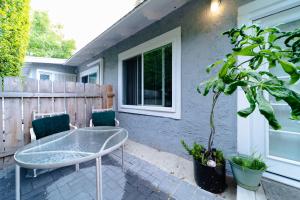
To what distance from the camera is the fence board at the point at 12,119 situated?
7.31ft

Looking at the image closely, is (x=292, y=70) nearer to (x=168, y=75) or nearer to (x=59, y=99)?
(x=168, y=75)

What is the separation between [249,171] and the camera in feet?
4.94

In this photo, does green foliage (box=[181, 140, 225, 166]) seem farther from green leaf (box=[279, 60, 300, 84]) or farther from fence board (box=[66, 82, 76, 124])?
fence board (box=[66, 82, 76, 124])

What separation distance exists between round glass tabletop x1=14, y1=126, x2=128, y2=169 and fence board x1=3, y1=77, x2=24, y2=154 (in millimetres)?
1111

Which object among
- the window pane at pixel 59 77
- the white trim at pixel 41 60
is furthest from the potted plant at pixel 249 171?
the window pane at pixel 59 77

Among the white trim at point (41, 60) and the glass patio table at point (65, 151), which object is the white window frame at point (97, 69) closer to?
the white trim at point (41, 60)

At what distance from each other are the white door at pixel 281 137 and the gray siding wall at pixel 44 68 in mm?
7957

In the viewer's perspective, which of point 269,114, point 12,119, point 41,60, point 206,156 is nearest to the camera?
point 269,114

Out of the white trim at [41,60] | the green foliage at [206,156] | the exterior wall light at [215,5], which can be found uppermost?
the white trim at [41,60]

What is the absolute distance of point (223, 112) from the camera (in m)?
2.12

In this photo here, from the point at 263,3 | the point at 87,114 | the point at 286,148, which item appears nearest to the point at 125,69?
the point at 87,114

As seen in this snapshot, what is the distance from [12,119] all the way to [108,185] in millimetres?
1924

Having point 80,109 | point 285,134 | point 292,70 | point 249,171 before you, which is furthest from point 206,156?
point 80,109

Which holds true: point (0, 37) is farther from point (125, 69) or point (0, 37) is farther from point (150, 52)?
point (150, 52)
